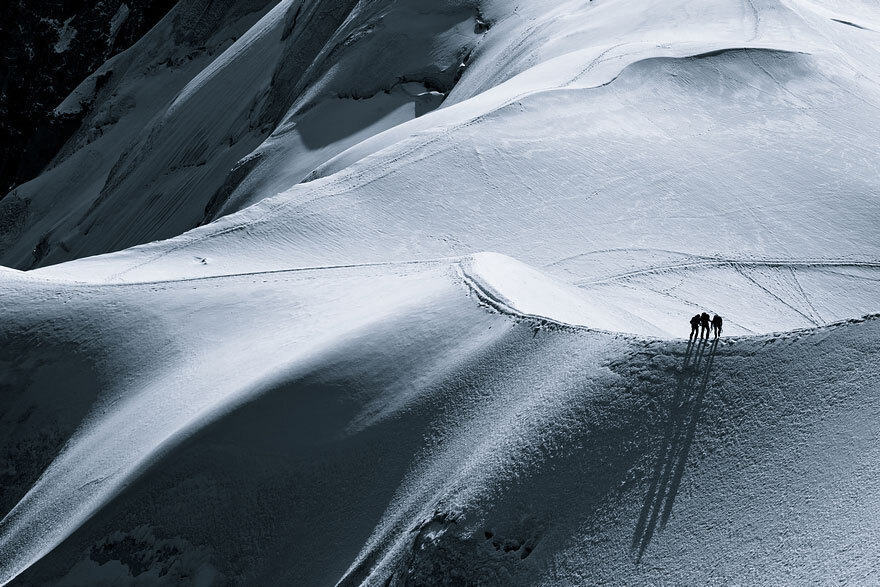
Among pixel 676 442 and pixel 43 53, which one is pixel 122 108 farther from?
pixel 676 442

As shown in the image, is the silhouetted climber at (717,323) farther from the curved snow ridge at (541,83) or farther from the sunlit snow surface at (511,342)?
the curved snow ridge at (541,83)

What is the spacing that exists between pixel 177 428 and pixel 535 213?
10946mm

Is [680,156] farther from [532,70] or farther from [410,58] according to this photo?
[410,58]

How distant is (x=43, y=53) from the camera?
249 feet

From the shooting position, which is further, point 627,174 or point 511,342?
point 627,174

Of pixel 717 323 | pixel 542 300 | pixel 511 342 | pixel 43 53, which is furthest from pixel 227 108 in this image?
pixel 717 323

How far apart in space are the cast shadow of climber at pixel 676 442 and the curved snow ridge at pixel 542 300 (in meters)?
1.77

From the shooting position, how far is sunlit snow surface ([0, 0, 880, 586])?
40.8 feet

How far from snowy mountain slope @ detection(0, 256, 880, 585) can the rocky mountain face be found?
198 ft

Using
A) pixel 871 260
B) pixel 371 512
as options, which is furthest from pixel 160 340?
pixel 871 260

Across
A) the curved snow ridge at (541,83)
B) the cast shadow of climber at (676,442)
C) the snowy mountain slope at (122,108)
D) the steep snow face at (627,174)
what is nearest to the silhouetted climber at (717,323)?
the cast shadow of climber at (676,442)

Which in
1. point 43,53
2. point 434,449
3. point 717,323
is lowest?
point 434,449

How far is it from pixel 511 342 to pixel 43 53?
6973cm

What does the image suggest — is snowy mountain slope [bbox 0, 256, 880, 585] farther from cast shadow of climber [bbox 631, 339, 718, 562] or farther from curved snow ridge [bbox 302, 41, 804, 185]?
curved snow ridge [bbox 302, 41, 804, 185]
